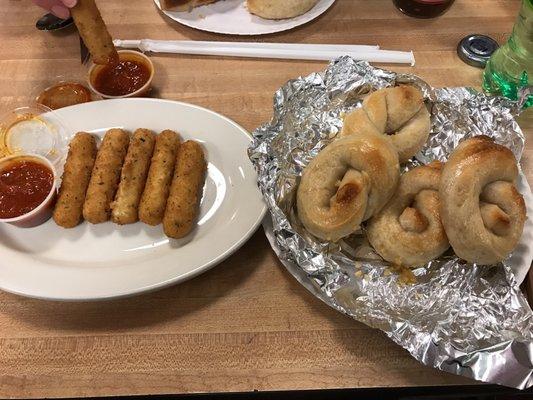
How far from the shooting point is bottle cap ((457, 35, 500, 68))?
172cm

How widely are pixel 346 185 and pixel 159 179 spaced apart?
553 mm

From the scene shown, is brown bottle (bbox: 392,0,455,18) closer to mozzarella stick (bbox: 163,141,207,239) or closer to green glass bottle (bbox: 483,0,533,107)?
green glass bottle (bbox: 483,0,533,107)

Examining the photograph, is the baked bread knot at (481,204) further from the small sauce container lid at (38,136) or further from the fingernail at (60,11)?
the fingernail at (60,11)

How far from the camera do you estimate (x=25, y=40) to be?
5.99 ft

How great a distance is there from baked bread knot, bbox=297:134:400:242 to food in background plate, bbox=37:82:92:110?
0.90m

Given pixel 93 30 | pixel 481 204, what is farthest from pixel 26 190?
pixel 481 204

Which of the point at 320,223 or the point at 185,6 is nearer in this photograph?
the point at 320,223

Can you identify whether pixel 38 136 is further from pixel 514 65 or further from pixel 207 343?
pixel 514 65

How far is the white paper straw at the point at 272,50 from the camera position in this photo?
1.72m

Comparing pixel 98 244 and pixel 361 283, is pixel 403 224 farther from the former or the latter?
pixel 98 244

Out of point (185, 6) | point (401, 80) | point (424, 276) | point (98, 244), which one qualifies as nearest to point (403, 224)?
point (424, 276)

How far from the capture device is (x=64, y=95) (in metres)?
1.65

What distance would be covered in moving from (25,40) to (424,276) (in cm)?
168

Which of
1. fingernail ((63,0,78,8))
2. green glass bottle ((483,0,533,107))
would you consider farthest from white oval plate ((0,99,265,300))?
green glass bottle ((483,0,533,107))
